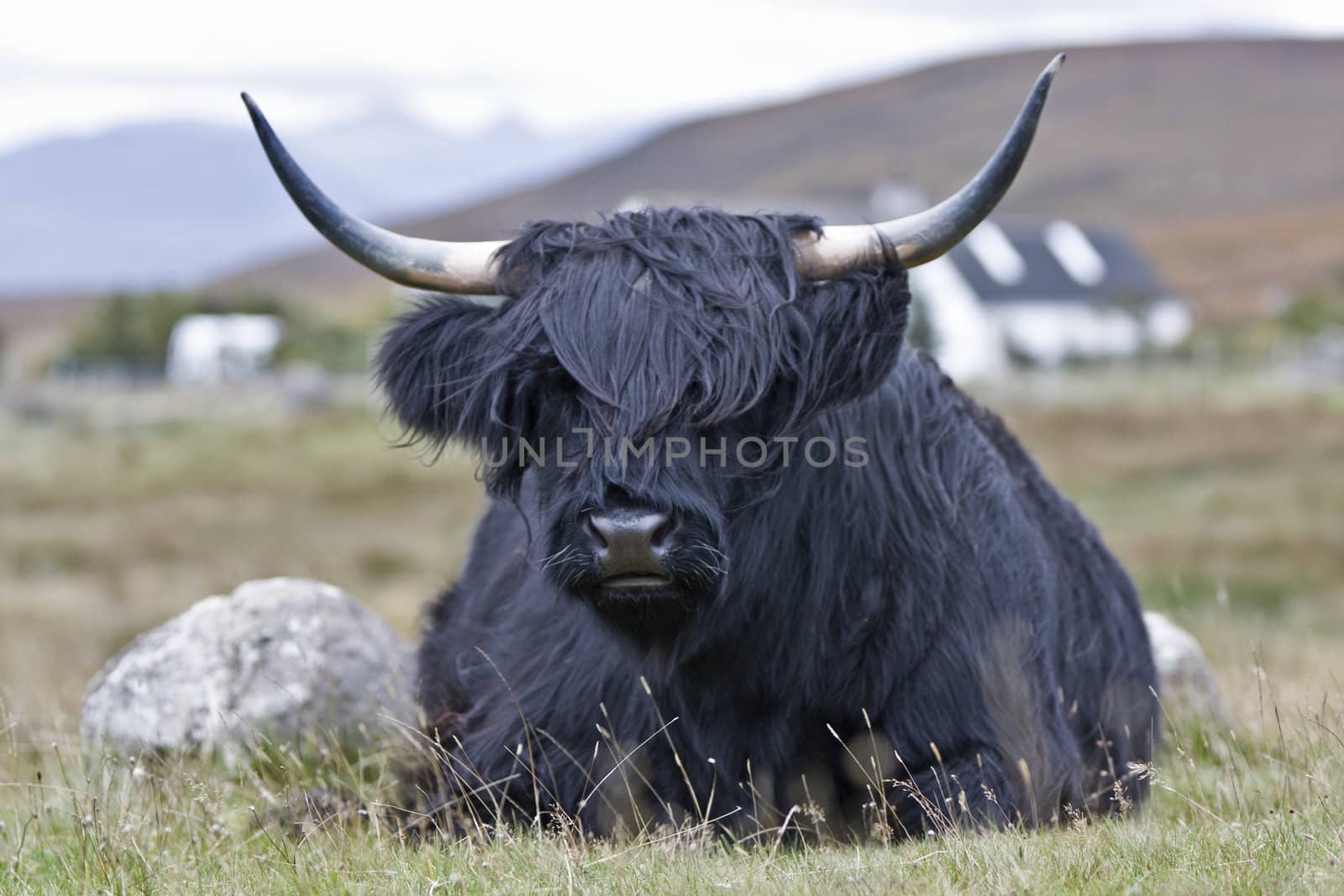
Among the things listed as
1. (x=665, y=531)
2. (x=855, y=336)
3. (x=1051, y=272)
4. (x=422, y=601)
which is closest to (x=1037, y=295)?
(x=1051, y=272)

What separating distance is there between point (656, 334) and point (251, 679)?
246 centimetres

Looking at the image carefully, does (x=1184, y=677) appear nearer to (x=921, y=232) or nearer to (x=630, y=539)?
(x=921, y=232)

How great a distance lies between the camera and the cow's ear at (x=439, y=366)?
4.37 m

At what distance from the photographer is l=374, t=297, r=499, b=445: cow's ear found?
14.3ft

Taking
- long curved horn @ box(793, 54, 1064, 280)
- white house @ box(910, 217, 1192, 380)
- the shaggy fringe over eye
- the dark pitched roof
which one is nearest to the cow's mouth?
the shaggy fringe over eye

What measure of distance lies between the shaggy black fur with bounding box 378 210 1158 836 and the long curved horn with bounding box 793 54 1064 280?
0.27 ft

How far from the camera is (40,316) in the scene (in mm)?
126250

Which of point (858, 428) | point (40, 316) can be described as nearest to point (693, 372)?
point (858, 428)

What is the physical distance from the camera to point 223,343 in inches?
2341

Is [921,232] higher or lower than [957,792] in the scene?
higher

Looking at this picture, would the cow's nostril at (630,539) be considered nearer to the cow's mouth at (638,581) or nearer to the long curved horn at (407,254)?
the cow's mouth at (638,581)

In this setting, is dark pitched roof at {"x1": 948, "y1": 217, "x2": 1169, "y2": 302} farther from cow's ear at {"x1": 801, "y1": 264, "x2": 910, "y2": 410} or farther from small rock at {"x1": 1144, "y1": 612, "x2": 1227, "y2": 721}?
cow's ear at {"x1": 801, "y1": 264, "x2": 910, "y2": 410}

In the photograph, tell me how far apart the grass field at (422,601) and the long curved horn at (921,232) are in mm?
1485

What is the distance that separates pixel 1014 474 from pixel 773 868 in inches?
97.4
